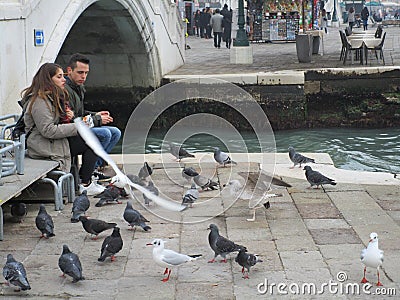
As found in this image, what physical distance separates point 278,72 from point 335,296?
1109 centimetres

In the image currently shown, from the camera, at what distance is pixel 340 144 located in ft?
43.1

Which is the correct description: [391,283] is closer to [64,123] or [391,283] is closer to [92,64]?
[64,123]

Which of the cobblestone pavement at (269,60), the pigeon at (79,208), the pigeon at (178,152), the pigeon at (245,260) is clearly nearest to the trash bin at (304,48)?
the cobblestone pavement at (269,60)

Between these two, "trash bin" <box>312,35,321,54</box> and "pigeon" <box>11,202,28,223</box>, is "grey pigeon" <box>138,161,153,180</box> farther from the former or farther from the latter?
"trash bin" <box>312,35,321,54</box>

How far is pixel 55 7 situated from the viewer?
→ 9789mm

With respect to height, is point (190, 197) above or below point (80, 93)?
below

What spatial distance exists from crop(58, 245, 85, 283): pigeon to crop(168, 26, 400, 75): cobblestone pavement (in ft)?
37.2

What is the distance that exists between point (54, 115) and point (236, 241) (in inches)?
67.6

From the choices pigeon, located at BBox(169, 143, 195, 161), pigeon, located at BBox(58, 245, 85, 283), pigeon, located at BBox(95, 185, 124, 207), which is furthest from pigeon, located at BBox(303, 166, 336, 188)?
pigeon, located at BBox(58, 245, 85, 283)

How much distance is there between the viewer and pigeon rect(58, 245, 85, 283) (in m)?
4.29

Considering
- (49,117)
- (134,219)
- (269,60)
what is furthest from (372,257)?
(269,60)

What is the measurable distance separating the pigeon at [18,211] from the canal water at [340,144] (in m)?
5.34

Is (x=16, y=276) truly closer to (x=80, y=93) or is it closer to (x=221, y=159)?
(x=80, y=93)

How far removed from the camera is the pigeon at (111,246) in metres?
4.66
